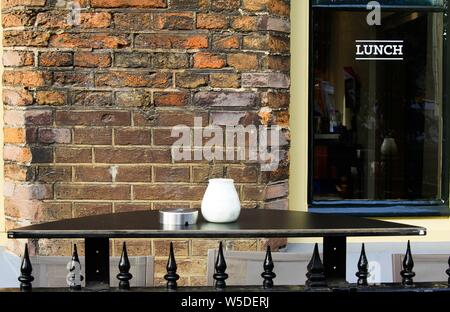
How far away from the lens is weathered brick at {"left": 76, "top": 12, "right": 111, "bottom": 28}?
11.6 feet

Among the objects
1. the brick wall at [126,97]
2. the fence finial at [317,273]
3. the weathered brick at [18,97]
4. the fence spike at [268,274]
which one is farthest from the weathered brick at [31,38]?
the fence finial at [317,273]

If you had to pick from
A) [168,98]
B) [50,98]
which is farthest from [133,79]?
[50,98]

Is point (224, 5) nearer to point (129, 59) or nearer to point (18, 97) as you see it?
point (129, 59)

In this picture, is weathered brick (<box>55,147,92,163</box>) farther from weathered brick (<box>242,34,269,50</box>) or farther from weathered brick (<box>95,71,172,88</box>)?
weathered brick (<box>242,34,269,50</box>)

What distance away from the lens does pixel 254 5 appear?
3572 millimetres

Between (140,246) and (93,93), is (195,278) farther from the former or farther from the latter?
(93,93)

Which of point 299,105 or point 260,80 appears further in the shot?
point 299,105

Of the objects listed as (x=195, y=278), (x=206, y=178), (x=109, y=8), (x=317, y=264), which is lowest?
(x=195, y=278)

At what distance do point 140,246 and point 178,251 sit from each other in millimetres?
211

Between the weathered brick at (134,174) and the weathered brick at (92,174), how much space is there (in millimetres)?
59

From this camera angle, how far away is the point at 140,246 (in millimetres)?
3578

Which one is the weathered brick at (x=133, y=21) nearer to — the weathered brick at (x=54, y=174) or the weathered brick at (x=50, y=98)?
the weathered brick at (x=50, y=98)

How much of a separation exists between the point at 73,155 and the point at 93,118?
231 mm

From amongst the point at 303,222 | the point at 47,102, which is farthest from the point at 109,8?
the point at 303,222
